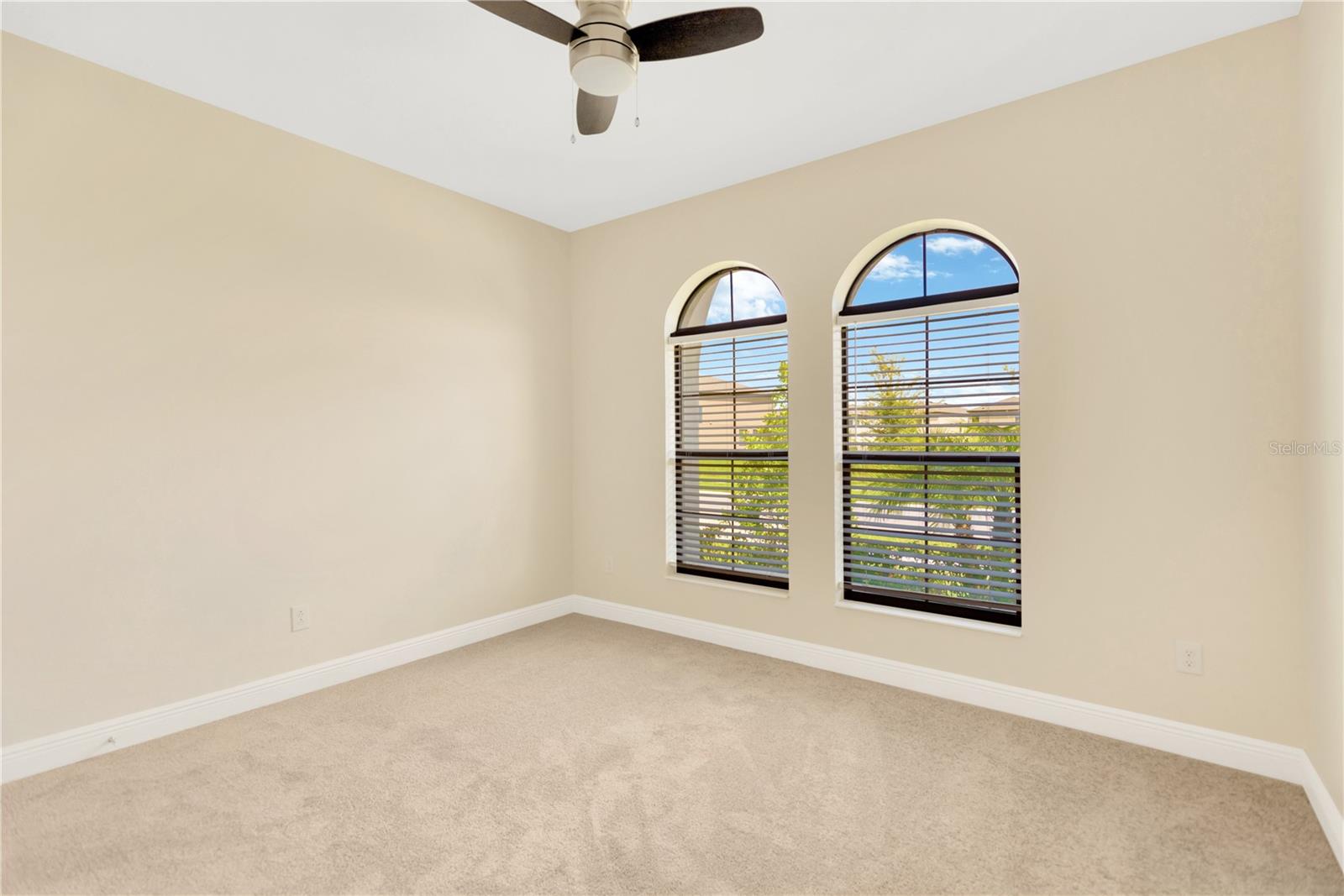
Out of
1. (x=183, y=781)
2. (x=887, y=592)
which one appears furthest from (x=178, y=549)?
(x=887, y=592)

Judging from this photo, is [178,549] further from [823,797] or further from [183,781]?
[823,797]

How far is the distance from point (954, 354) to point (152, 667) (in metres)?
3.89

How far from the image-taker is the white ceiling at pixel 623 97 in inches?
92.9

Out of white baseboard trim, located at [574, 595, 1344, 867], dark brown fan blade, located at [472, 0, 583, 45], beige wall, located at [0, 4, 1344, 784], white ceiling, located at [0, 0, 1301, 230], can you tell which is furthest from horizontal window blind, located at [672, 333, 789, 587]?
dark brown fan blade, located at [472, 0, 583, 45]

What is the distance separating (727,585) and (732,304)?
176 centimetres

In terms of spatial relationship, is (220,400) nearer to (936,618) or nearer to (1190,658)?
(936,618)

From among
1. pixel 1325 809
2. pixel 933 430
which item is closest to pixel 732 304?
pixel 933 430

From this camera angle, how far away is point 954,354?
10.6 ft

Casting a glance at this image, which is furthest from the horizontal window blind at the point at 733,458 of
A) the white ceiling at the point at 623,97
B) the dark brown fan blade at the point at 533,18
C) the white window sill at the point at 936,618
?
the dark brown fan blade at the point at 533,18

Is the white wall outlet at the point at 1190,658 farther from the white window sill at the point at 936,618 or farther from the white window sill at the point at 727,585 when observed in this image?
the white window sill at the point at 727,585

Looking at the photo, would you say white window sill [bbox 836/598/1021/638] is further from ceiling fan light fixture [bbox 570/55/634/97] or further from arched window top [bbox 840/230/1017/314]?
ceiling fan light fixture [bbox 570/55/634/97]

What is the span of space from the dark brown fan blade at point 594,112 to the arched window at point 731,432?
174 cm

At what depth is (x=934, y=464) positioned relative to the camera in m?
3.29

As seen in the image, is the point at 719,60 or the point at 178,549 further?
the point at 178,549
